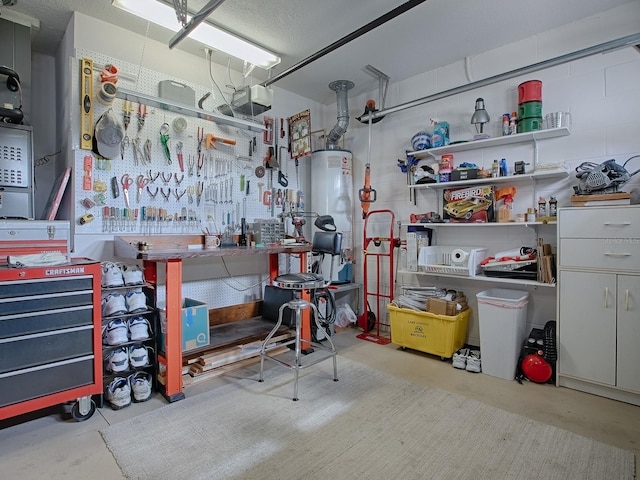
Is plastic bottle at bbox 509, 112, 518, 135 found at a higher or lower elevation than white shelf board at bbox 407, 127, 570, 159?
higher

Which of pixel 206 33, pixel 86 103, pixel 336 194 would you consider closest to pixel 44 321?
pixel 86 103

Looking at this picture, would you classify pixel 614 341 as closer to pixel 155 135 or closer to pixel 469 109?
pixel 469 109

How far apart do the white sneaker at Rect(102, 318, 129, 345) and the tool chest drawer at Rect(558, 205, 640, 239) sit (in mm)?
3237

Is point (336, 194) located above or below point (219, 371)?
above

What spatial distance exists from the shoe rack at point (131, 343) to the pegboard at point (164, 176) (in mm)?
709

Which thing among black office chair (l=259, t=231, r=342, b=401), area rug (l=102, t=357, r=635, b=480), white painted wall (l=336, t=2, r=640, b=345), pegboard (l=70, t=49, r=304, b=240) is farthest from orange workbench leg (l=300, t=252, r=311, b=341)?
white painted wall (l=336, t=2, r=640, b=345)

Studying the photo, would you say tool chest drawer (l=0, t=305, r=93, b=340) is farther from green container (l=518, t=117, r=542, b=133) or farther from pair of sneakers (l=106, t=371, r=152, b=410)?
green container (l=518, t=117, r=542, b=133)

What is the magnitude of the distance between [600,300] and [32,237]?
12.9 ft

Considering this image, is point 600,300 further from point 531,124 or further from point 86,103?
point 86,103

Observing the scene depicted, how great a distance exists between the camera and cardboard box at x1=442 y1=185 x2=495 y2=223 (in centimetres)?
322

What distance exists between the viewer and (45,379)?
2.00 meters

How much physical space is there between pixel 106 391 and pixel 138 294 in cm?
66

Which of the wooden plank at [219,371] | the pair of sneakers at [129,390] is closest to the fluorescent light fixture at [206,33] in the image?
the pair of sneakers at [129,390]

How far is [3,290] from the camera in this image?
6.20ft
